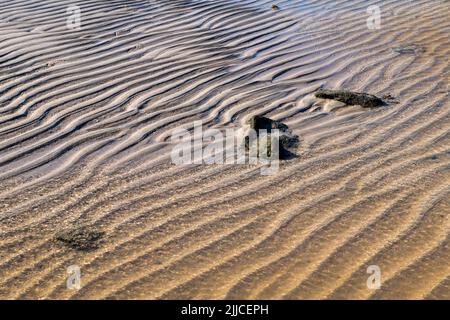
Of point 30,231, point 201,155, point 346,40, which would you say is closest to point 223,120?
point 201,155

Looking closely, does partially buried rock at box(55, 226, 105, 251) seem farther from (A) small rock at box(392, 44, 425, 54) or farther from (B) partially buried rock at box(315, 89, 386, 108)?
(A) small rock at box(392, 44, 425, 54)

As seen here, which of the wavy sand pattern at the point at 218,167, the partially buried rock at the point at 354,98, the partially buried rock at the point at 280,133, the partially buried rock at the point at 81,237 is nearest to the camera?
the wavy sand pattern at the point at 218,167

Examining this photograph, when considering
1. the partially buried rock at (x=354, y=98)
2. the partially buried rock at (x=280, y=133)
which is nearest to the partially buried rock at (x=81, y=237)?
the partially buried rock at (x=280, y=133)

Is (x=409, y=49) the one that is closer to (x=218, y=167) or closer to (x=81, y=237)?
(x=218, y=167)

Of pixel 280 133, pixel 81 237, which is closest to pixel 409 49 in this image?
pixel 280 133

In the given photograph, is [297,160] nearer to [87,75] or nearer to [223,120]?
[223,120]

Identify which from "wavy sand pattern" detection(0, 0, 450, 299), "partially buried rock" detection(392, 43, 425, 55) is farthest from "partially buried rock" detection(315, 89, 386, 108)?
"partially buried rock" detection(392, 43, 425, 55)

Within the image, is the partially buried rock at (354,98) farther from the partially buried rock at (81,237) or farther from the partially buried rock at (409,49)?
the partially buried rock at (81,237)
